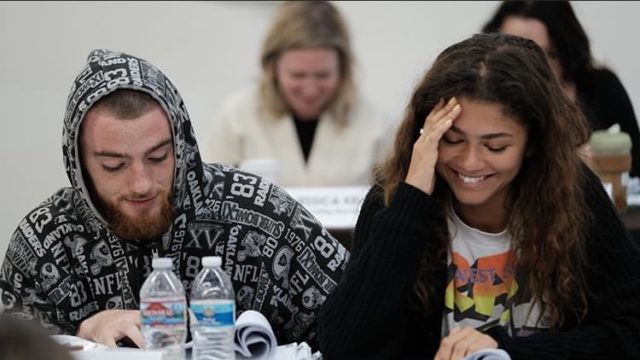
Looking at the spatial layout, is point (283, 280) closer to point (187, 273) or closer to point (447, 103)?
point (187, 273)

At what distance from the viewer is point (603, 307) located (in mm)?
2127

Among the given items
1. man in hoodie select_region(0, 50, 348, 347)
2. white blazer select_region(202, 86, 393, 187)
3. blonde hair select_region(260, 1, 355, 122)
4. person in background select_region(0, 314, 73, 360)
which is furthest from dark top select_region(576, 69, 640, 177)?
person in background select_region(0, 314, 73, 360)

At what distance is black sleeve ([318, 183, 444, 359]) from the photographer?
6.90 feet

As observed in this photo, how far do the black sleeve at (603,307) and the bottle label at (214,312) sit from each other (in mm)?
504

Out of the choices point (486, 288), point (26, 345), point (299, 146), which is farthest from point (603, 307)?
point (299, 146)

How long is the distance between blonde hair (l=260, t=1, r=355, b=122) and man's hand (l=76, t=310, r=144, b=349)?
218 centimetres

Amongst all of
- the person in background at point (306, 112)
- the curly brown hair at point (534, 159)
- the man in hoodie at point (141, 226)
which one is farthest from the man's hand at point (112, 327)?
the person in background at point (306, 112)

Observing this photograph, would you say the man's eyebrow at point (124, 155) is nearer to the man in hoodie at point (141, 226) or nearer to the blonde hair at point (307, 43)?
the man in hoodie at point (141, 226)

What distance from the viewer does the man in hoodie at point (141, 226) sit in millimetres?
2311

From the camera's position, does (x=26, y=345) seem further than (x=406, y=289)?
No

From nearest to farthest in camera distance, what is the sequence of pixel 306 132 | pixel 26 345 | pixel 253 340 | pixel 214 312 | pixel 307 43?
pixel 26 345
pixel 214 312
pixel 253 340
pixel 307 43
pixel 306 132

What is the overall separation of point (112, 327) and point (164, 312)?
0.68 ft

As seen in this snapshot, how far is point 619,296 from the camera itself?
211 cm

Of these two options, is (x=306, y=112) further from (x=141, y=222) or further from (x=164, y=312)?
(x=164, y=312)
